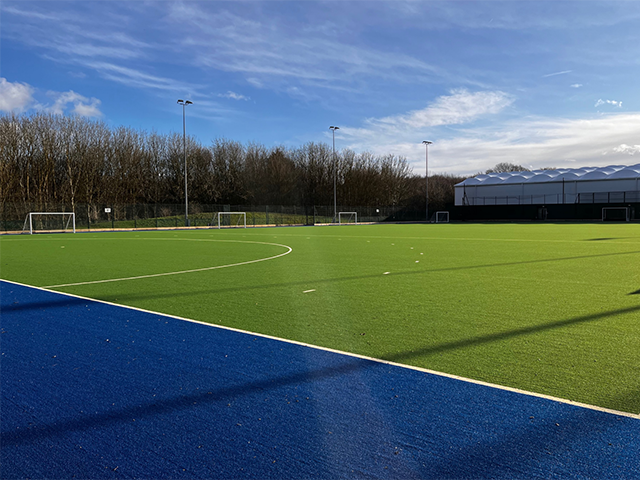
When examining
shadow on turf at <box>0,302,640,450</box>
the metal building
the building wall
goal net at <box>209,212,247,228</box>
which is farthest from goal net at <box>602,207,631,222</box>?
shadow on turf at <box>0,302,640,450</box>

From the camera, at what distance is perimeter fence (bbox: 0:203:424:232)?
34.3 meters

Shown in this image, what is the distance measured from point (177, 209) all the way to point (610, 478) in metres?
44.1

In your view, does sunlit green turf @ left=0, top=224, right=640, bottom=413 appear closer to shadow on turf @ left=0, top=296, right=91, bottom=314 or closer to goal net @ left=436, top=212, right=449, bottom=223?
shadow on turf @ left=0, top=296, right=91, bottom=314

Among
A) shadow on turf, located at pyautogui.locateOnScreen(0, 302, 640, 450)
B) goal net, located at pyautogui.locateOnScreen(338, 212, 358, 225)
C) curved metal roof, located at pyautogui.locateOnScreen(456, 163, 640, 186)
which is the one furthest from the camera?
goal net, located at pyautogui.locateOnScreen(338, 212, 358, 225)

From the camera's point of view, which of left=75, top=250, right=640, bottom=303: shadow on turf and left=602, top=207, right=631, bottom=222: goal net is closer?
left=75, top=250, right=640, bottom=303: shadow on turf

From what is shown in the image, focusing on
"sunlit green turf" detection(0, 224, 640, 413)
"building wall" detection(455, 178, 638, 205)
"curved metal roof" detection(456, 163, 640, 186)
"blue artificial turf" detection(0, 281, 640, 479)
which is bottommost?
"blue artificial turf" detection(0, 281, 640, 479)

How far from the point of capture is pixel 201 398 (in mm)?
3111

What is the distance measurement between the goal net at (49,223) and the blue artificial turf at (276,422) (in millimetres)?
33877

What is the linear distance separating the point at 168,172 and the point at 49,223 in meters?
20.7

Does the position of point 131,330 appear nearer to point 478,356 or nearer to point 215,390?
point 215,390

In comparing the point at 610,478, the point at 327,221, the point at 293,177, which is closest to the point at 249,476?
the point at 610,478

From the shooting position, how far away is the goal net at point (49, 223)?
1319 inches

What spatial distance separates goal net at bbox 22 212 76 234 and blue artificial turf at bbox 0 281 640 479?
33877 mm

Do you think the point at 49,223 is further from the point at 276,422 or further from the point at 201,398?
the point at 276,422
